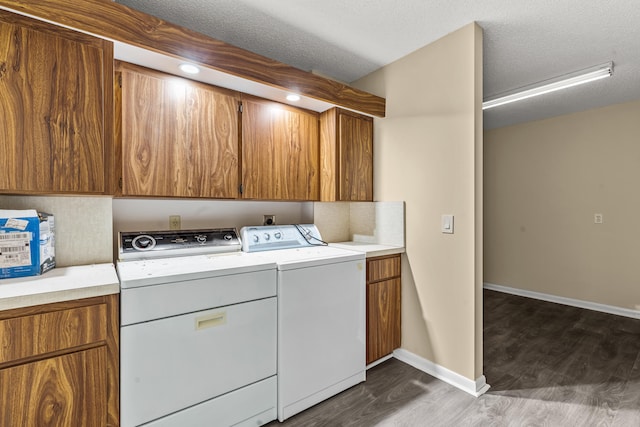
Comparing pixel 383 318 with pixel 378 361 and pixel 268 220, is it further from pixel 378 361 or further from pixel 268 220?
pixel 268 220

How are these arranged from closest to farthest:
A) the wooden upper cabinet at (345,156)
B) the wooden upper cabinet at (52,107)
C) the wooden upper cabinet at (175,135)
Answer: the wooden upper cabinet at (52,107) → the wooden upper cabinet at (175,135) → the wooden upper cabinet at (345,156)

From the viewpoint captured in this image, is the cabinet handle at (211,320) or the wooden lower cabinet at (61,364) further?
the cabinet handle at (211,320)

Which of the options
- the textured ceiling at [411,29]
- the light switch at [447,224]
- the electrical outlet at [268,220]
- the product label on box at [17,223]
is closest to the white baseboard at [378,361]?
the light switch at [447,224]

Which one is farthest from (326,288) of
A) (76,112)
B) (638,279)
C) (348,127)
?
(638,279)

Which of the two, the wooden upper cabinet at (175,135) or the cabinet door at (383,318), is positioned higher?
the wooden upper cabinet at (175,135)

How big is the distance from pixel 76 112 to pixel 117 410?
1.37 metres

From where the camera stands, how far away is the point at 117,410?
1312 mm

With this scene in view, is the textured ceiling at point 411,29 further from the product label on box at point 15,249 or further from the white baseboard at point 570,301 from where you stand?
the white baseboard at point 570,301

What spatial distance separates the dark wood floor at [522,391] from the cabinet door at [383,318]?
140mm

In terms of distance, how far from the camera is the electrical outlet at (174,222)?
211 centimetres

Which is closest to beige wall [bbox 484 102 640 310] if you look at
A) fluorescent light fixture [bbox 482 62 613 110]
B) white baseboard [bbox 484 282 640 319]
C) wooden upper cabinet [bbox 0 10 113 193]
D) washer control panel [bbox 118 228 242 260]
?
white baseboard [bbox 484 282 640 319]

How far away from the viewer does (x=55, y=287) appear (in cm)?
123

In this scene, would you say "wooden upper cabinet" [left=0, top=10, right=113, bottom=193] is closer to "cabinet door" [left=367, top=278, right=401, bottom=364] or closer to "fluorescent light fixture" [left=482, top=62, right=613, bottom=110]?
"cabinet door" [left=367, top=278, right=401, bottom=364]

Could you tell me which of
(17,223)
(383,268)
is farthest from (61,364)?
(383,268)
